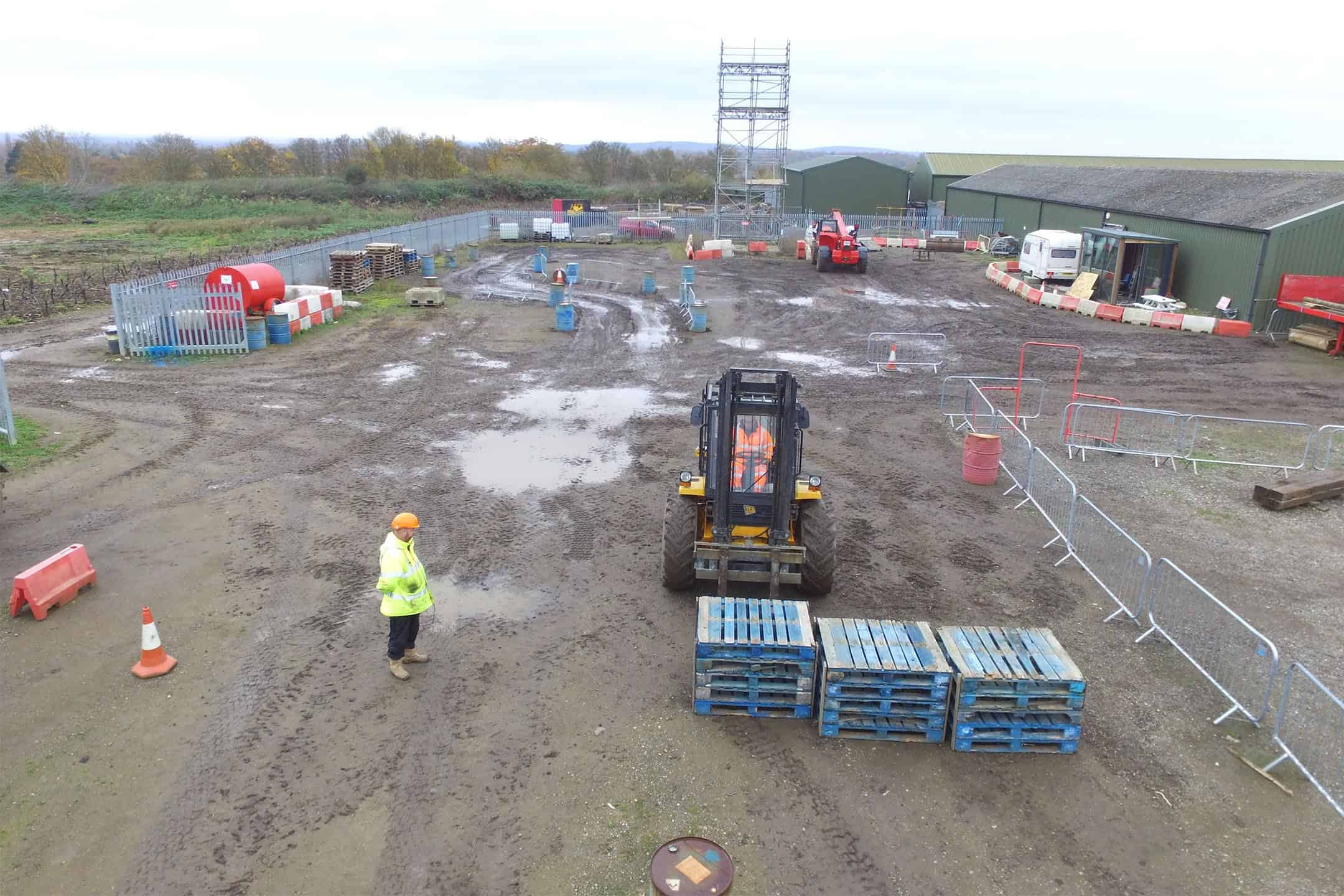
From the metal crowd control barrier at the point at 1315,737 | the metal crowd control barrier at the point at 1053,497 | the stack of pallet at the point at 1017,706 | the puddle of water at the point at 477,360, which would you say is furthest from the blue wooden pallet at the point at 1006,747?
the puddle of water at the point at 477,360

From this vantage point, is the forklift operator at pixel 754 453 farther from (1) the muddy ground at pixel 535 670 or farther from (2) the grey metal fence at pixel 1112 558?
(2) the grey metal fence at pixel 1112 558

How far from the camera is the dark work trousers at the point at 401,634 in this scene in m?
8.53

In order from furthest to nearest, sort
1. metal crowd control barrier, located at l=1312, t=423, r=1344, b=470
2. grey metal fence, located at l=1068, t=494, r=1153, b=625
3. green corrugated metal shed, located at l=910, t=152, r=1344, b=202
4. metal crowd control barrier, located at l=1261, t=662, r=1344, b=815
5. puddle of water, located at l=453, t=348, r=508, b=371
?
green corrugated metal shed, located at l=910, t=152, r=1344, b=202
puddle of water, located at l=453, t=348, r=508, b=371
metal crowd control barrier, located at l=1312, t=423, r=1344, b=470
grey metal fence, located at l=1068, t=494, r=1153, b=625
metal crowd control barrier, located at l=1261, t=662, r=1344, b=815

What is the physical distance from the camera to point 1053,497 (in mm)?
12906

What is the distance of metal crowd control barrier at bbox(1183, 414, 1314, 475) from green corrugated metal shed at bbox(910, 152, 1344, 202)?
43316 millimetres

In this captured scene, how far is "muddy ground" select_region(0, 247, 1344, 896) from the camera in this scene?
21.4ft

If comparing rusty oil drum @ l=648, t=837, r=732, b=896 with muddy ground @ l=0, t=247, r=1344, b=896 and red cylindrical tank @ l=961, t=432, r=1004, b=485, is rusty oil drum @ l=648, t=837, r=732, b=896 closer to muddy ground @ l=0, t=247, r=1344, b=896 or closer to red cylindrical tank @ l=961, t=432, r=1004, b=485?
muddy ground @ l=0, t=247, r=1344, b=896

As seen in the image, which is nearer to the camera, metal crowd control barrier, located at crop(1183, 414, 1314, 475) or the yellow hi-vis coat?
the yellow hi-vis coat

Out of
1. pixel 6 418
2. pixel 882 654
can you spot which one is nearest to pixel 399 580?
pixel 882 654

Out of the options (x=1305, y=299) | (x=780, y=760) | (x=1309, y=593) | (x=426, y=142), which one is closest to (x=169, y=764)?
(x=780, y=760)

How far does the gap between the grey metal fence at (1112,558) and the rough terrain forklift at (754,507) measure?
11.3 feet

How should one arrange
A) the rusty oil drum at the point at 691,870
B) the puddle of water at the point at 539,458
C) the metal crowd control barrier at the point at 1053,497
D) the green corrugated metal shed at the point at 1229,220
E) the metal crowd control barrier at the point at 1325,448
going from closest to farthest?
the rusty oil drum at the point at 691,870 < the metal crowd control barrier at the point at 1053,497 < the puddle of water at the point at 539,458 < the metal crowd control barrier at the point at 1325,448 < the green corrugated metal shed at the point at 1229,220

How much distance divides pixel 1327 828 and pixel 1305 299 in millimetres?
22980

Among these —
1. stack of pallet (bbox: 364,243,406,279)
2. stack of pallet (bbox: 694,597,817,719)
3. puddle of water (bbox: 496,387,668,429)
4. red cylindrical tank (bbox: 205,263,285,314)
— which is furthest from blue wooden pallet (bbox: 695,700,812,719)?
stack of pallet (bbox: 364,243,406,279)
